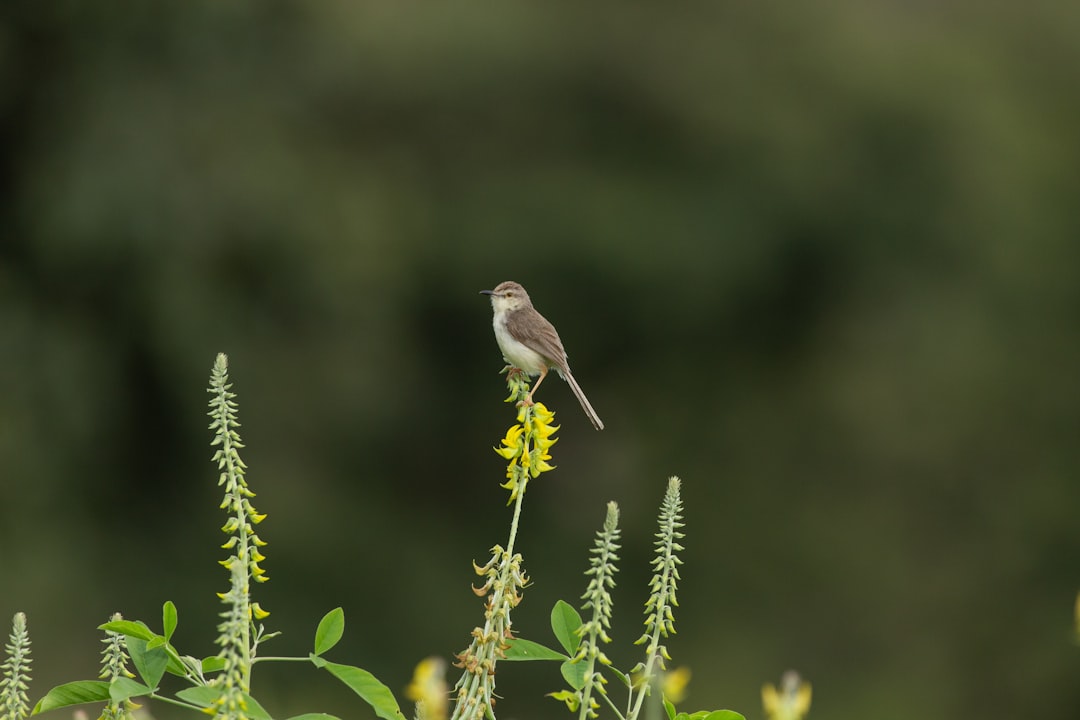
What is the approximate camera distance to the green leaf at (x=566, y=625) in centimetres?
269

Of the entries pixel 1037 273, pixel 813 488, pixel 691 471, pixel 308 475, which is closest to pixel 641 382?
pixel 691 471

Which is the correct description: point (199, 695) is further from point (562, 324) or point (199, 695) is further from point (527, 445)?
point (562, 324)

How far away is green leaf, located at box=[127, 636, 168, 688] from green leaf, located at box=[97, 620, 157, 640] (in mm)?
27

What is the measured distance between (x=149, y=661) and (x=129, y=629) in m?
0.10

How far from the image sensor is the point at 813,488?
1777 cm

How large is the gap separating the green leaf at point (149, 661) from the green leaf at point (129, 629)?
0.09 ft

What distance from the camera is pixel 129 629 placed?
2.41 metres

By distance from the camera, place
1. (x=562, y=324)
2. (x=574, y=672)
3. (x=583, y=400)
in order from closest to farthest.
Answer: (x=574, y=672) < (x=583, y=400) < (x=562, y=324)

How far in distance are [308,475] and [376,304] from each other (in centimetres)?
203

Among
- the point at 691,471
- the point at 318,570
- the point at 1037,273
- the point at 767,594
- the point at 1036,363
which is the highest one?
the point at 1037,273

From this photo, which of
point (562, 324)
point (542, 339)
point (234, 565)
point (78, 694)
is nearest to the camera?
point (234, 565)

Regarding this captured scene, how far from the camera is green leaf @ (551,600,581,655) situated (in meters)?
2.69

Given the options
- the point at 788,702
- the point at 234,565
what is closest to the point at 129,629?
the point at 234,565

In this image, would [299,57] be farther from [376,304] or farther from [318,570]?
[318,570]
